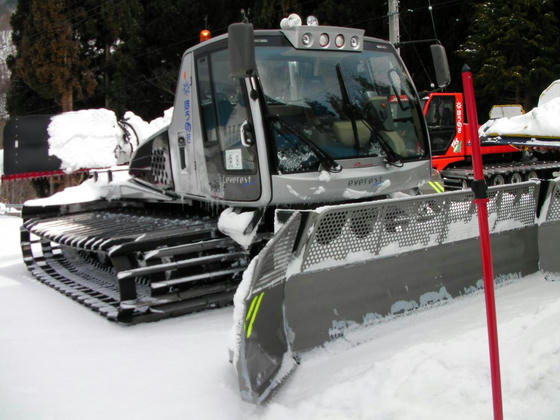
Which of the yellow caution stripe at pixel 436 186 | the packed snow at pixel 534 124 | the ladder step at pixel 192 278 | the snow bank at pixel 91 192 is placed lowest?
the ladder step at pixel 192 278

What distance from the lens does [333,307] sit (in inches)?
153

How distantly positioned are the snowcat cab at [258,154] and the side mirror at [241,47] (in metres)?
0.09

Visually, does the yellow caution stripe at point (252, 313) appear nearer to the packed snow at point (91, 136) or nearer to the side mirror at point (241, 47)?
the side mirror at point (241, 47)

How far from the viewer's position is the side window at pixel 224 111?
4.91 metres

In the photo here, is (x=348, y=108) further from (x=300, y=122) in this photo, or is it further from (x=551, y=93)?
(x=551, y=93)

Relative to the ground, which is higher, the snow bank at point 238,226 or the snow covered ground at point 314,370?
the snow bank at point 238,226

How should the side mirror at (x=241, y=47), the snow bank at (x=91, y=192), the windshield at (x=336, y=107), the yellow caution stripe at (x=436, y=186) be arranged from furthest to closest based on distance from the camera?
the snow bank at (x=91, y=192)
the yellow caution stripe at (x=436, y=186)
the windshield at (x=336, y=107)
the side mirror at (x=241, y=47)

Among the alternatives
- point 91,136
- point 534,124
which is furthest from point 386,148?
point 534,124

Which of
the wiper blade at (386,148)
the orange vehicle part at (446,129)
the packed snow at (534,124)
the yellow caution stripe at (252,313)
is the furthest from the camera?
the orange vehicle part at (446,129)

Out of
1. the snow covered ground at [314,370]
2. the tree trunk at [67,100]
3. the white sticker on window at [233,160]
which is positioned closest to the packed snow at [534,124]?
the snow covered ground at [314,370]

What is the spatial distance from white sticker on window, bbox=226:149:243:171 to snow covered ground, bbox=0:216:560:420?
1203mm

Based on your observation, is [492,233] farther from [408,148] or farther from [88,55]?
[88,55]

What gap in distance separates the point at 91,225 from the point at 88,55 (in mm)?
25433

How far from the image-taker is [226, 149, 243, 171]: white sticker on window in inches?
196
